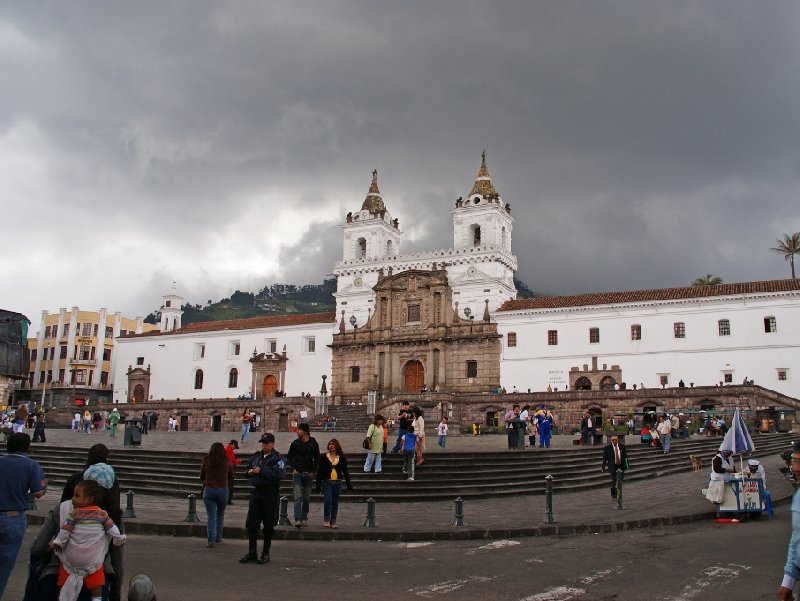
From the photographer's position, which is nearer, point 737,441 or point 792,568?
point 792,568

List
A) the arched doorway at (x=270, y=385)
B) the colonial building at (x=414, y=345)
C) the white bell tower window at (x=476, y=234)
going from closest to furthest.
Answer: the colonial building at (x=414, y=345), the white bell tower window at (x=476, y=234), the arched doorway at (x=270, y=385)

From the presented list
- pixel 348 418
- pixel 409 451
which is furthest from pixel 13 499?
pixel 348 418

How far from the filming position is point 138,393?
65375mm

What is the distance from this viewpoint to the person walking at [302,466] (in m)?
14.0

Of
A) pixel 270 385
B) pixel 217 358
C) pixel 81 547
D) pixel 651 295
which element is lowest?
pixel 81 547

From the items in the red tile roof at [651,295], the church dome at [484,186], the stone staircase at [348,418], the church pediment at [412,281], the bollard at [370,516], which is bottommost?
the bollard at [370,516]

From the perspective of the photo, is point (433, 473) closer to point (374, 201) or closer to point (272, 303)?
point (374, 201)

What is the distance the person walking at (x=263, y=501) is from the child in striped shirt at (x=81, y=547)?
4.53 m

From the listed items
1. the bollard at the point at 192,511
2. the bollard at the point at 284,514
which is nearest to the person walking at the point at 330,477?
the bollard at the point at 284,514

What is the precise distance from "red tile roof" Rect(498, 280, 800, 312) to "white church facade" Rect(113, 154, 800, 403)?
0.11 m

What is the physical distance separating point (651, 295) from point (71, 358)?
5414 centimetres

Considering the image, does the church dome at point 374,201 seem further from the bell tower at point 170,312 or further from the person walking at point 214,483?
the person walking at point 214,483

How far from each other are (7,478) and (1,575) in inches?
36.4

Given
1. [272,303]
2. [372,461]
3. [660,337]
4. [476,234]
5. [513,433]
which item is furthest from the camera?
[272,303]
